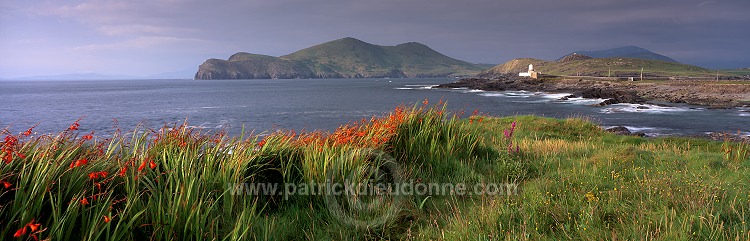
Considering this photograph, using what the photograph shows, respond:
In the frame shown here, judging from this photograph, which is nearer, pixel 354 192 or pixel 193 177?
pixel 193 177

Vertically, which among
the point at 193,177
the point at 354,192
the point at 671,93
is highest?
the point at 193,177

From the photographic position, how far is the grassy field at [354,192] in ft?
13.2

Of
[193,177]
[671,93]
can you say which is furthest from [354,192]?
[671,93]

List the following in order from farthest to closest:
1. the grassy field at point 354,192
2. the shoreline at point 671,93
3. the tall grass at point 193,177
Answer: the shoreline at point 671,93 → the grassy field at point 354,192 → the tall grass at point 193,177

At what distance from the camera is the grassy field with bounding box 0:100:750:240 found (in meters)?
4.02

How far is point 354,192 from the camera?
20.4 ft

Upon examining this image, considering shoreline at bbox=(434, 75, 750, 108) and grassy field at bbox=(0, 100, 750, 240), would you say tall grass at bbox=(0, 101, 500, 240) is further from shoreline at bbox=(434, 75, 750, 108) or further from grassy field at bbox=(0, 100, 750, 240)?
shoreline at bbox=(434, 75, 750, 108)

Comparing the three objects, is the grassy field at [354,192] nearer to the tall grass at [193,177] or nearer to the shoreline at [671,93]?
the tall grass at [193,177]

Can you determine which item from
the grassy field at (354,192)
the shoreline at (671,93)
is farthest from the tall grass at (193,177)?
the shoreline at (671,93)

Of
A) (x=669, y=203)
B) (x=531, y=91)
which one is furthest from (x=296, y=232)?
(x=531, y=91)

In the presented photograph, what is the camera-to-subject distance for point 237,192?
5.37 m

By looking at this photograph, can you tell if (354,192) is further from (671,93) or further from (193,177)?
(671,93)

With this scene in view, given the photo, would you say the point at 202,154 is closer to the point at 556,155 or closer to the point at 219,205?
the point at 219,205

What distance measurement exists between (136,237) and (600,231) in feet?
15.7
